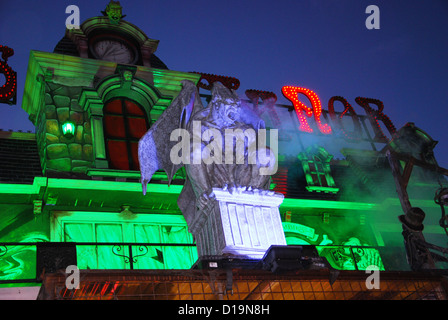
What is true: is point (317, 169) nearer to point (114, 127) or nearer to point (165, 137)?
point (114, 127)

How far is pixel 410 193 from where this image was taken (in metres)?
13.2

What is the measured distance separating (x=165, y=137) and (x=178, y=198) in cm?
90

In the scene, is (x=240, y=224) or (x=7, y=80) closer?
(x=240, y=224)

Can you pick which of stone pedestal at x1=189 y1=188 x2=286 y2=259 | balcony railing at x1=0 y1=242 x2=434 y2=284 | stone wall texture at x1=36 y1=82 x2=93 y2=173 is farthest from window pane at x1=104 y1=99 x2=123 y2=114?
stone pedestal at x1=189 y1=188 x2=286 y2=259

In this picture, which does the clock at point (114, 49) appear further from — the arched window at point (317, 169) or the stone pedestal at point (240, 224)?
the stone pedestal at point (240, 224)

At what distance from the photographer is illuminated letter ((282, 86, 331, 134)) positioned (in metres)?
15.0

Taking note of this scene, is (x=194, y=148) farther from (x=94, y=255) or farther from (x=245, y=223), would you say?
(x=94, y=255)

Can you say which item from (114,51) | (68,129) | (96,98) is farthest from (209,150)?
(114,51)

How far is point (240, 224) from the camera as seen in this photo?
5926 millimetres

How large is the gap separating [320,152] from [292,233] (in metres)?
2.84

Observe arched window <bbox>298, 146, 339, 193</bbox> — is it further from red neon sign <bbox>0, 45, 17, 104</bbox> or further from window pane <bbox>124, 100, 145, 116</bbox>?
red neon sign <bbox>0, 45, 17, 104</bbox>

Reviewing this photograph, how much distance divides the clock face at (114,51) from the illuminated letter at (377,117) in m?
7.89

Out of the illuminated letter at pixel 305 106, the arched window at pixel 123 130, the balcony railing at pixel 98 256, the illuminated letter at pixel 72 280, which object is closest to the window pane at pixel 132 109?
the arched window at pixel 123 130

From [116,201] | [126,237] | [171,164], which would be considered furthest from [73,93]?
[171,164]
